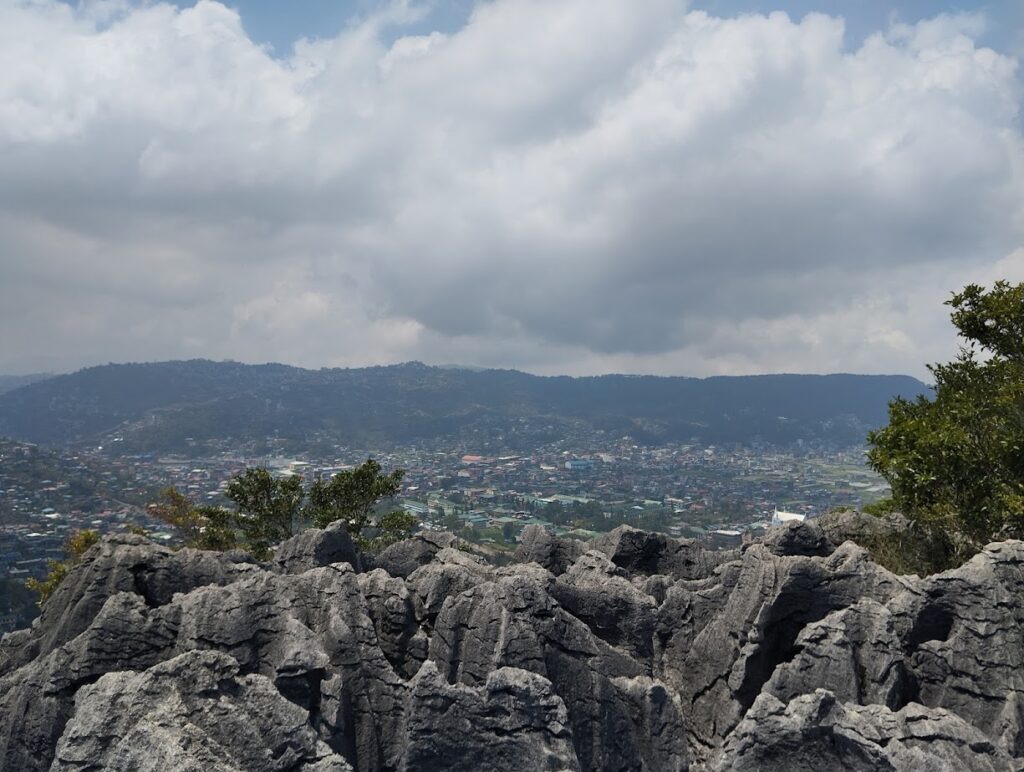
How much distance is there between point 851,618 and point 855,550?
190 inches

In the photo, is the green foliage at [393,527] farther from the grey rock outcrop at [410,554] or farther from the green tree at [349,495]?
the grey rock outcrop at [410,554]

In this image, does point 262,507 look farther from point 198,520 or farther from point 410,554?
point 410,554

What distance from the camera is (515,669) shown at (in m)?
15.2

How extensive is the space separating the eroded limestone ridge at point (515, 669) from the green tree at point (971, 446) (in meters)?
11.3

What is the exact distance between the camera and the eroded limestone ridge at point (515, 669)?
44.8 feet

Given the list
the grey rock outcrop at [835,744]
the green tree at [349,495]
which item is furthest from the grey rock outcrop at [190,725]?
the green tree at [349,495]

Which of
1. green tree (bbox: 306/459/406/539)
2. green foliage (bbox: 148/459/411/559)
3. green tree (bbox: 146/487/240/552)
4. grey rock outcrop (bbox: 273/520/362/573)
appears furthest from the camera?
green tree (bbox: 306/459/406/539)

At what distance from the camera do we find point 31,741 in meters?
16.9

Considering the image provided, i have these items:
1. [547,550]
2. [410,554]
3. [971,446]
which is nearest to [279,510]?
[410,554]

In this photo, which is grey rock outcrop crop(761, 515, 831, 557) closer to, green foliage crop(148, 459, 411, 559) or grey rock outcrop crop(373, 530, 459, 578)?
grey rock outcrop crop(373, 530, 459, 578)

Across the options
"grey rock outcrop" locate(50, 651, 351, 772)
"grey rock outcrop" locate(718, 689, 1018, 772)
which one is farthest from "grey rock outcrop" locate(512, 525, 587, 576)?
"grey rock outcrop" locate(50, 651, 351, 772)

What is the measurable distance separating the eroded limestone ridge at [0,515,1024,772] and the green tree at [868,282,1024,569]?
444 inches

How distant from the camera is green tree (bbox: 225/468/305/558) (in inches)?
1980

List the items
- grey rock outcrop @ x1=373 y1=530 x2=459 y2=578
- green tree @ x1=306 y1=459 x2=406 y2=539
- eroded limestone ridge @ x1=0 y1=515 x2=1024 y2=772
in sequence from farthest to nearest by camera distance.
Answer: green tree @ x1=306 y1=459 x2=406 y2=539
grey rock outcrop @ x1=373 y1=530 x2=459 y2=578
eroded limestone ridge @ x1=0 y1=515 x2=1024 y2=772
